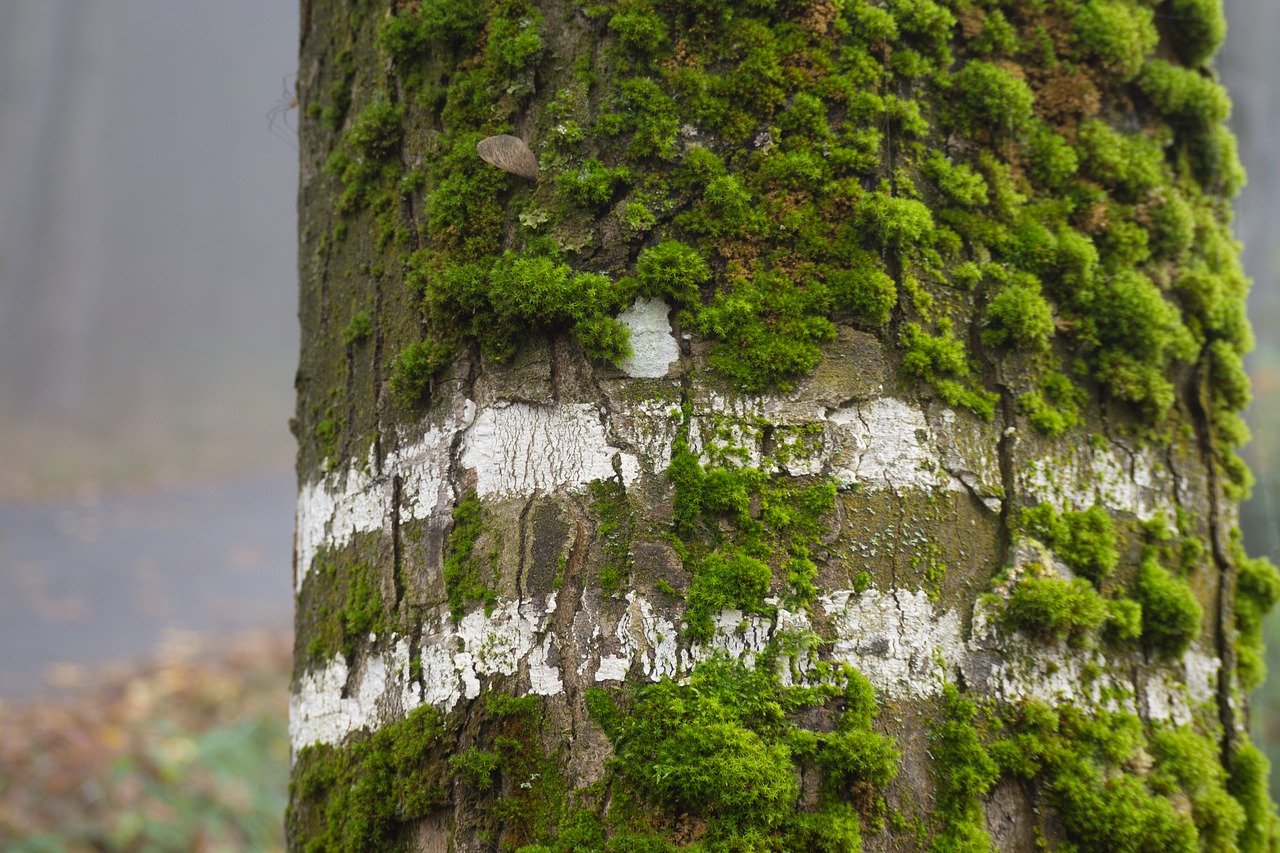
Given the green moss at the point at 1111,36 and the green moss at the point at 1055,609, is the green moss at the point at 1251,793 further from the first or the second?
the green moss at the point at 1111,36

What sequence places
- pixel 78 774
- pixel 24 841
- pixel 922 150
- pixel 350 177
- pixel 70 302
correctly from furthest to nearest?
pixel 70 302 → pixel 78 774 → pixel 24 841 → pixel 350 177 → pixel 922 150

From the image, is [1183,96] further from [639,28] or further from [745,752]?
[745,752]

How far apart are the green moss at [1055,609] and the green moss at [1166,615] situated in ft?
0.41

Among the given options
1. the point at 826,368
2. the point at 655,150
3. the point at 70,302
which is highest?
the point at 70,302

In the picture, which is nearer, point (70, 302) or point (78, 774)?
point (78, 774)

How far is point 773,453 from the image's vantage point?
1.33 meters

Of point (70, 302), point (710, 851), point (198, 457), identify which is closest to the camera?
point (710, 851)

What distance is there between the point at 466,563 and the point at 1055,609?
95cm

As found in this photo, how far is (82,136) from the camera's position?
22.8m

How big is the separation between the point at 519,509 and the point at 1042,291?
101 centimetres

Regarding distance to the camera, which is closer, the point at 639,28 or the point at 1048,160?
the point at 639,28

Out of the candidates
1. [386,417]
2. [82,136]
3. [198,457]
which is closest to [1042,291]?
[386,417]

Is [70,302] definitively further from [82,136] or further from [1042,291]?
[1042,291]

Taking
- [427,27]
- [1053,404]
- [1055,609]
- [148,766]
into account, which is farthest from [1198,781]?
[148,766]
